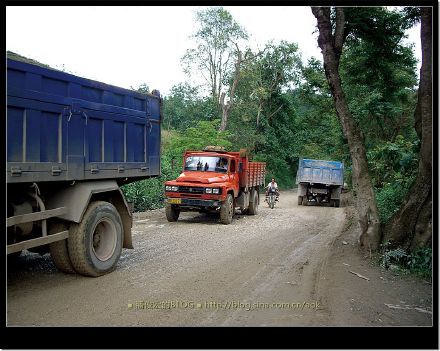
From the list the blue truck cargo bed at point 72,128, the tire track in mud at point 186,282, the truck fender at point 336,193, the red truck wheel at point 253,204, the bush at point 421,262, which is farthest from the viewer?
the truck fender at point 336,193

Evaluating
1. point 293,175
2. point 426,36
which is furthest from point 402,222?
point 293,175

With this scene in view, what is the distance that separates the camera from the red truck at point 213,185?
13.5 metres

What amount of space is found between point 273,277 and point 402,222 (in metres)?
2.54

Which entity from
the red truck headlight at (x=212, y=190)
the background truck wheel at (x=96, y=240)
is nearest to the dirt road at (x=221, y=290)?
the background truck wheel at (x=96, y=240)

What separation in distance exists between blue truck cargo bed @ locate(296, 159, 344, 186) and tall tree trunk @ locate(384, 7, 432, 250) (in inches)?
574

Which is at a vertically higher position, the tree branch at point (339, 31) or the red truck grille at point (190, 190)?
the tree branch at point (339, 31)

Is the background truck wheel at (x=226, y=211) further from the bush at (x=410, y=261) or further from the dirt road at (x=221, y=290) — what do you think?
the bush at (x=410, y=261)

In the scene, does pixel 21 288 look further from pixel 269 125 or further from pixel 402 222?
pixel 269 125

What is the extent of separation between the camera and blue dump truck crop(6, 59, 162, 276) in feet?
17.8

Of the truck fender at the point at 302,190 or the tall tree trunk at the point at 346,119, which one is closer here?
the tall tree trunk at the point at 346,119

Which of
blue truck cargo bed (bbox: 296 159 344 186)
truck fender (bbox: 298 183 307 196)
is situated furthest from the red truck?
truck fender (bbox: 298 183 307 196)

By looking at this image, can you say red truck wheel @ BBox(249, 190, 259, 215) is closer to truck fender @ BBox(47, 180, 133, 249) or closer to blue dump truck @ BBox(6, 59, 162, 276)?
blue dump truck @ BBox(6, 59, 162, 276)

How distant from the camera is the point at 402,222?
768cm

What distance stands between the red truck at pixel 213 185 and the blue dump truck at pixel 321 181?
625cm
